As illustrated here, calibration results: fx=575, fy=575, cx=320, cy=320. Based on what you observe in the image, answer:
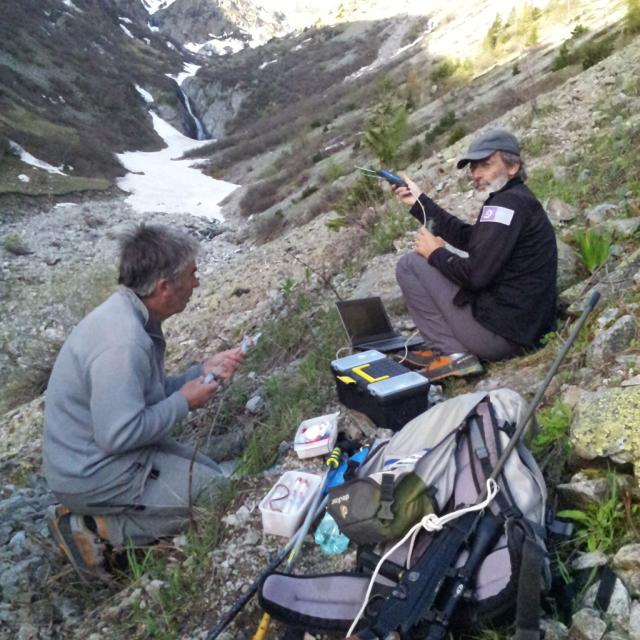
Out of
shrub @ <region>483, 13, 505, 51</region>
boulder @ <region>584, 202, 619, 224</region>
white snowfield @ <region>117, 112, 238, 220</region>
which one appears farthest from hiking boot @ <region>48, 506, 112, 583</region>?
shrub @ <region>483, 13, 505, 51</region>

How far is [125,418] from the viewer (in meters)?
2.42

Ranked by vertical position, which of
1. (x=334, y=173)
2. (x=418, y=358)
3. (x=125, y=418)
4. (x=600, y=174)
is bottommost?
(x=418, y=358)

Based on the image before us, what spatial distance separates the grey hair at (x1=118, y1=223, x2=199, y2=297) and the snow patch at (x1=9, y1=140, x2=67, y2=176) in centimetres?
2214

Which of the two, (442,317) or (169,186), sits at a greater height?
(169,186)

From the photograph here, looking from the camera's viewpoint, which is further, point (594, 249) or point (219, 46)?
point (219, 46)

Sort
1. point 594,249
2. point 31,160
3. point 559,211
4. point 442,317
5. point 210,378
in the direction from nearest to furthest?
point 210,378, point 442,317, point 594,249, point 559,211, point 31,160

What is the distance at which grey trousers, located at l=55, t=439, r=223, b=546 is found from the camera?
8.64 feet

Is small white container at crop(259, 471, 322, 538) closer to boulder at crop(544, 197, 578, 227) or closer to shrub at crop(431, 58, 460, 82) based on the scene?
boulder at crop(544, 197, 578, 227)

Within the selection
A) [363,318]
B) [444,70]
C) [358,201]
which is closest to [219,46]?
[444,70]

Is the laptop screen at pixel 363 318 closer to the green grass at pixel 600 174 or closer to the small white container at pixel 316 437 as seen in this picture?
the small white container at pixel 316 437

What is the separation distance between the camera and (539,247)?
3.25 metres

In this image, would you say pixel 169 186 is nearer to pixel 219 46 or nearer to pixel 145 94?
pixel 145 94

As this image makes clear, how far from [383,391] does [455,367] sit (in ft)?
2.28

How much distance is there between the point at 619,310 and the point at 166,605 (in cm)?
258
